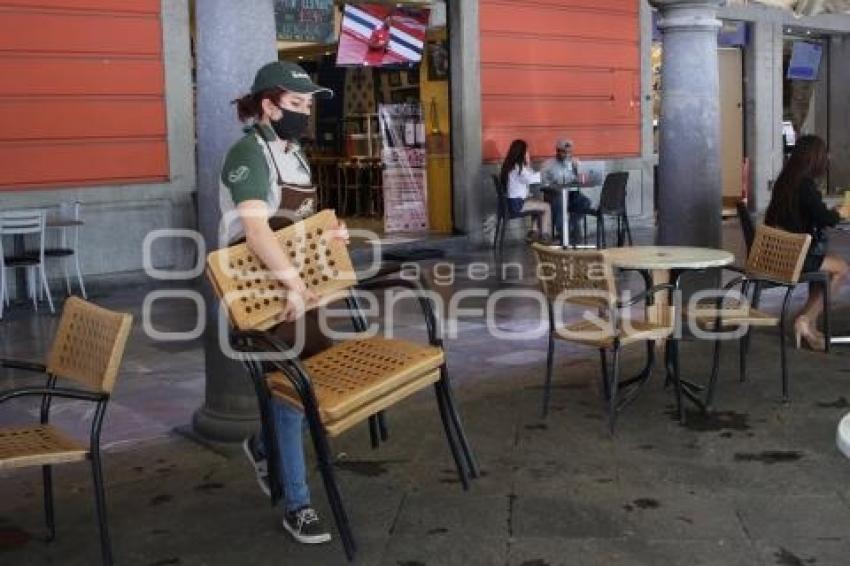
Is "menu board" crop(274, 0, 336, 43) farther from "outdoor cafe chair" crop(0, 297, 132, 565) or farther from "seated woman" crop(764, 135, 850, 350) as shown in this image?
"outdoor cafe chair" crop(0, 297, 132, 565)

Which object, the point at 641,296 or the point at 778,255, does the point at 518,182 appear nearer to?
the point at 778,255

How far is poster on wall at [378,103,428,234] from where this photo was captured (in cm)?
1375

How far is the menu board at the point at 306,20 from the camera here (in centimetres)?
1209

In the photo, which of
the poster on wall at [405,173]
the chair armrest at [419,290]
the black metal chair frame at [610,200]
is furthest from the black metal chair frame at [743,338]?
the poster on wall at [405,173]

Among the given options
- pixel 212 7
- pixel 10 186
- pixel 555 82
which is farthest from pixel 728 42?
pixel 212 7

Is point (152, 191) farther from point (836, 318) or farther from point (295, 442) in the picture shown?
point (295, 442)

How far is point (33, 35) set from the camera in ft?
32.1

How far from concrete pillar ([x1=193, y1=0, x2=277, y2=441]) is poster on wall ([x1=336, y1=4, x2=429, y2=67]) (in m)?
7.58

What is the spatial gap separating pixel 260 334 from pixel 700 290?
4.26 metres

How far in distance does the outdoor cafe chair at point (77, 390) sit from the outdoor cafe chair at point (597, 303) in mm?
2247

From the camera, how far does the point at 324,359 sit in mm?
3973

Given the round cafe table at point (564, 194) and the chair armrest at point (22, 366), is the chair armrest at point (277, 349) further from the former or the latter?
the round cafe table at point (564, 194)

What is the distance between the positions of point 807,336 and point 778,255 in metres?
1.18

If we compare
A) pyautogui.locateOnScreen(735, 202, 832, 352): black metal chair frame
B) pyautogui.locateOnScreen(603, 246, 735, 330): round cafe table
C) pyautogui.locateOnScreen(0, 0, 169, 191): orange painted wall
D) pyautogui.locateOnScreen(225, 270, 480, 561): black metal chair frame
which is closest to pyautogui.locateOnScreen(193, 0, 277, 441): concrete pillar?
pyautogui.locateOnScreen(225, 270, 480, 561): black metal chair frame
